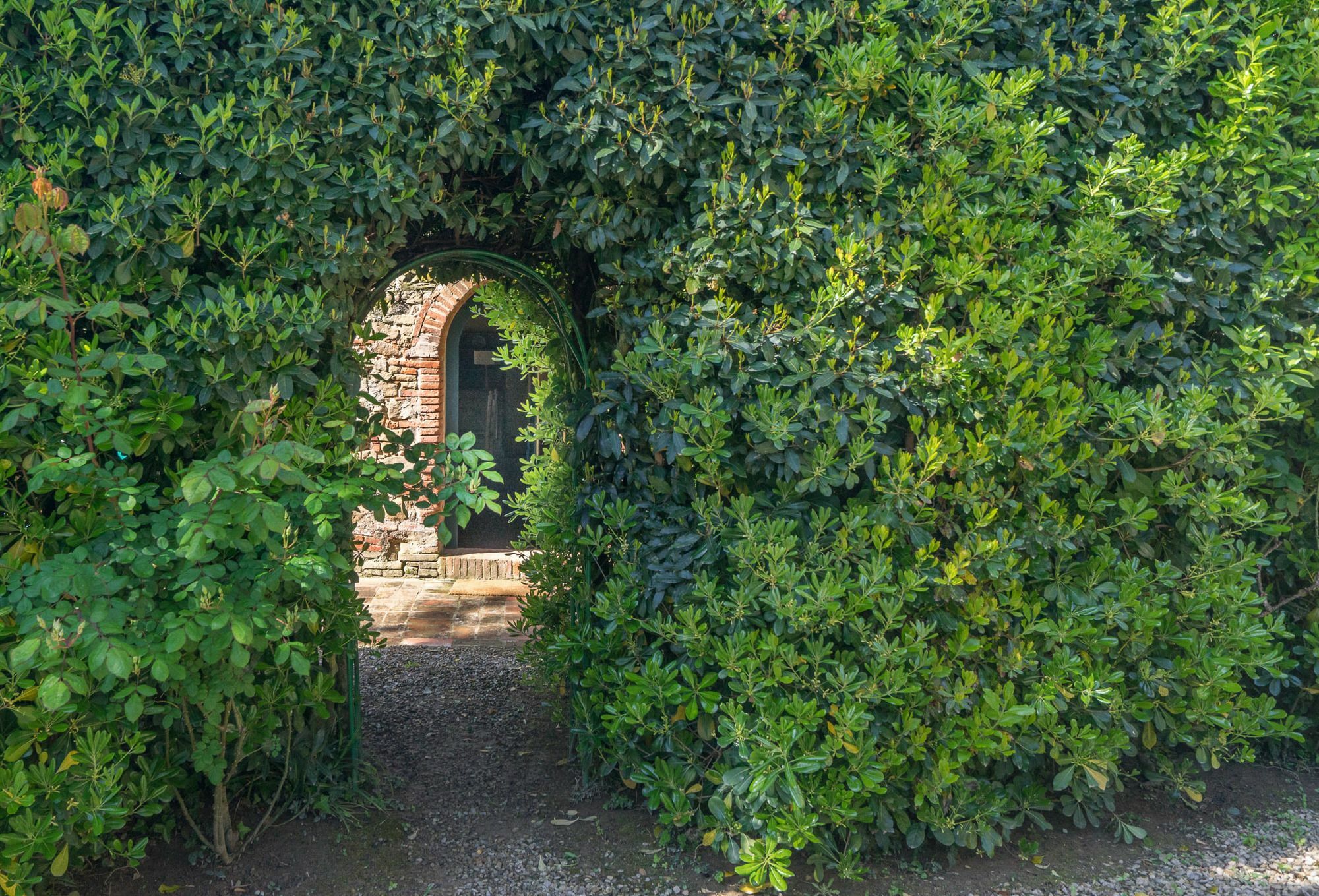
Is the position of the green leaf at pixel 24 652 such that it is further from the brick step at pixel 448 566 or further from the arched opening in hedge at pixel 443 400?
the brick step at pixel 448 566

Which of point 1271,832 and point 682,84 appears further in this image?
point 1271,832

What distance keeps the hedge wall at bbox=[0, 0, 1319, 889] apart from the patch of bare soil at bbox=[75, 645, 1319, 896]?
0.50 feet

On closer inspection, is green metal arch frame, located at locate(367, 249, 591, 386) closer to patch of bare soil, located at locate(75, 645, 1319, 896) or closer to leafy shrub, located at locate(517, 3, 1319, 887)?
leafy shrub, located at locate(517, 3, 1319, 887)

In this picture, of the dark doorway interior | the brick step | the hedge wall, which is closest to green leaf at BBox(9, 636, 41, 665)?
the hedge wall

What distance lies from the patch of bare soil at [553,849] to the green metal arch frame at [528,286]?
1.60 m

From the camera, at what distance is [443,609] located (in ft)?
27.0

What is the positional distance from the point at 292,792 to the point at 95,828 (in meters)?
0.93

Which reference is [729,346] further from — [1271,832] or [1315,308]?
[1271,832]

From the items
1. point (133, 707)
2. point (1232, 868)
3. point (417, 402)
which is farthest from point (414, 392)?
point (1232, 868)

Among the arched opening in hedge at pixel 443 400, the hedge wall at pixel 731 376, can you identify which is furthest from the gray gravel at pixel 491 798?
the arched opening in hedge at pixel 443 400

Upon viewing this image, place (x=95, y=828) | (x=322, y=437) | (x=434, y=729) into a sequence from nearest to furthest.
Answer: (x=95, y=828) < (x=322, y=437) < (x=434, y=729)

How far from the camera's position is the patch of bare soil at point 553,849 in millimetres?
3438

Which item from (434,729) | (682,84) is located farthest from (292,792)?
(682,84)

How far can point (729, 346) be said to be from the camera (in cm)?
340
